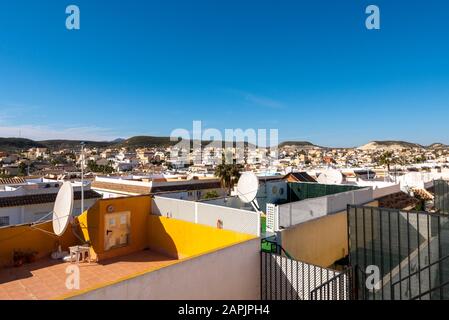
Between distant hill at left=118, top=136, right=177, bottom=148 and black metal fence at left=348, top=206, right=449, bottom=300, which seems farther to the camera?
distant hill at left=118, top=136, right=177, bottom=148

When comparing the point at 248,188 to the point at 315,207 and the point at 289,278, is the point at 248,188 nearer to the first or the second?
the point at 315,207

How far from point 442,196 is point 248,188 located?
950 centimetres

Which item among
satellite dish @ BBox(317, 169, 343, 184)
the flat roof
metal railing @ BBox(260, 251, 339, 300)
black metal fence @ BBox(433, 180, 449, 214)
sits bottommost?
the flat roof

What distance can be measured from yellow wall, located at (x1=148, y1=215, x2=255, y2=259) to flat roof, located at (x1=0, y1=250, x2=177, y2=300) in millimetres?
441

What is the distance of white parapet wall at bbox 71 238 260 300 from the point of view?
217 inches

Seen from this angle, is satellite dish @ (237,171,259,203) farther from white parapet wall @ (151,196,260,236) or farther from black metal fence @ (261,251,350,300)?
black metal fence @ (261,251,350,300)

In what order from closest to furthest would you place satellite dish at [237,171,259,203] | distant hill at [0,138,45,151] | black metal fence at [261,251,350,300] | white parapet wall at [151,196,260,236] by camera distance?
1. black metal fence at [261,251,350,300]
2. white parapet wall at [151,196,260,236]
3. satellite dish at [237,171,259,203]
4. distant hill at [0,138,45,151]

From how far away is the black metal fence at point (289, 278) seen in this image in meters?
7.06

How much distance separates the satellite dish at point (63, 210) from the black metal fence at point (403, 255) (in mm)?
8213

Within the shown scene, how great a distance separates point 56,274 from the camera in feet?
32.0

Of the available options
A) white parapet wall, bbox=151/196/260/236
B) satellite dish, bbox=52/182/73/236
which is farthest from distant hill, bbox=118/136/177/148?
satellite dish, bbox=52/182/73/236

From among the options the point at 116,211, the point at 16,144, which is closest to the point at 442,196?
the point at 116,211

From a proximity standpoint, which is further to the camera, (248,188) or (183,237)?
(248,188)
